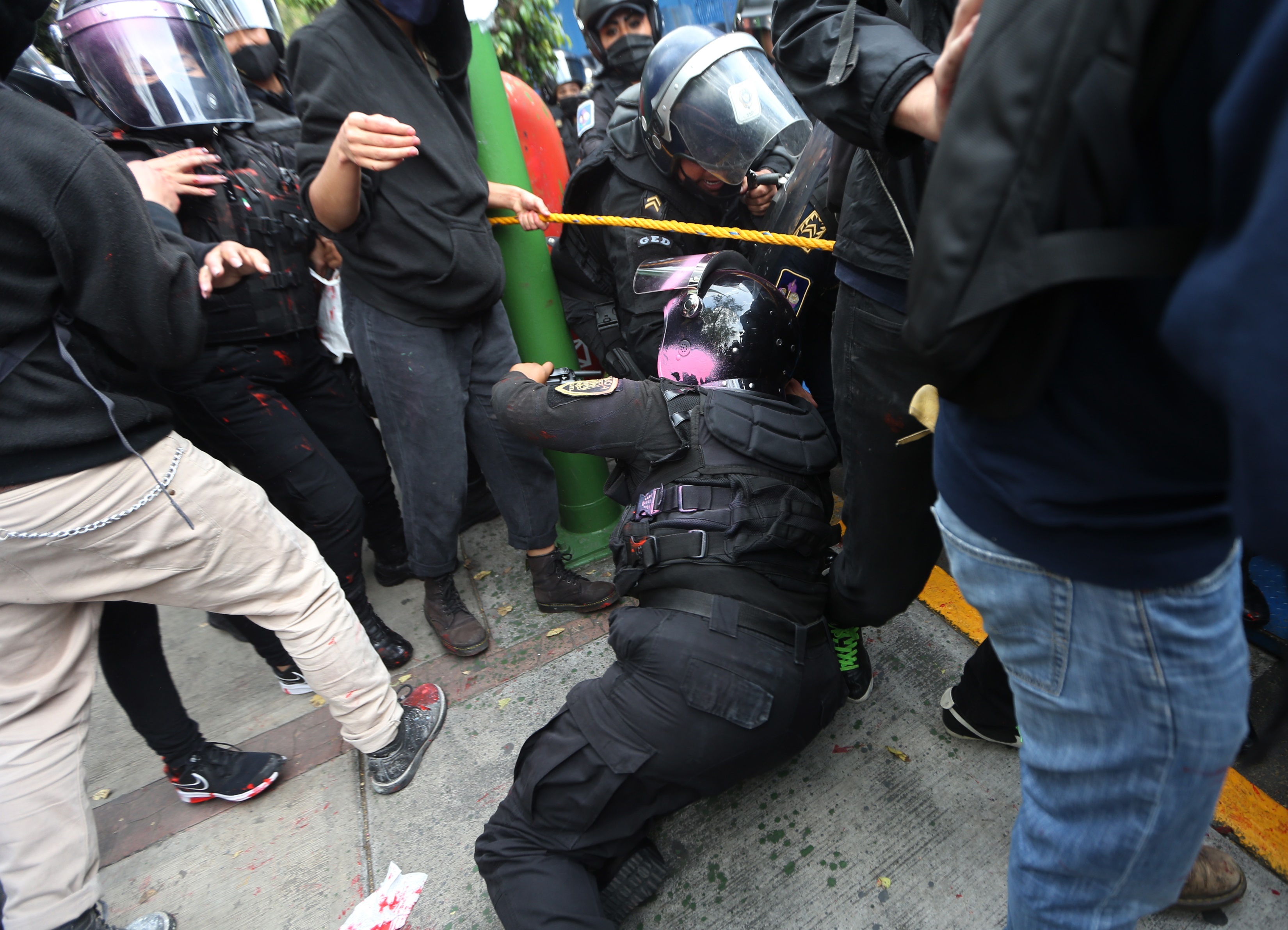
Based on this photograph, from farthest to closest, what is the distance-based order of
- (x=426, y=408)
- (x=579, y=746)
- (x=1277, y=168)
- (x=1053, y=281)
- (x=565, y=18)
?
(x=565, y=18) → (x=426, y=408) → (x=579, y=746) → (x=1053, y=281) → (x=1277, y=168)

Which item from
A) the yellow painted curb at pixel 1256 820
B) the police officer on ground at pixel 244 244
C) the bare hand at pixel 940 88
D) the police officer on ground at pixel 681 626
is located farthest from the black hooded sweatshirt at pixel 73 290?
the yellow painted curb at pixel 1256 820

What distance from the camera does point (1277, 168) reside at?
0.43 metres

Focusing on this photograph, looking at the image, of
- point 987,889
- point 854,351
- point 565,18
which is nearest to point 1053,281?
point 854,351

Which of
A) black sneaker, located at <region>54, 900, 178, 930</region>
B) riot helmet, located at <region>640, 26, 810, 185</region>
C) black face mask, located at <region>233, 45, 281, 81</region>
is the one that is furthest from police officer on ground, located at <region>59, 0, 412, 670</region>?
riot helmet, located at <region>640, 26, 810, 185</region>

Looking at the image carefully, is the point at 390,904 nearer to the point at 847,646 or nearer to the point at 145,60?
the point at 847,646

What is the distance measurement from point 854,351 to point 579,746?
3.49 feet

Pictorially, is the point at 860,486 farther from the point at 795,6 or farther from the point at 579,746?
the point at 795,6

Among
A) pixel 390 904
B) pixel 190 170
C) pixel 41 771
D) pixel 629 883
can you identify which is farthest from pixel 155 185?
pixel 629 883

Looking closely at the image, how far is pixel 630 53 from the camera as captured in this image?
4.37 meters

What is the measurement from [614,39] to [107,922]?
194 inches

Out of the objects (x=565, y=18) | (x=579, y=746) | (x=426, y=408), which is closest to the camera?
(x=579, y=746)

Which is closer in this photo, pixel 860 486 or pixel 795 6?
pixel 795 6

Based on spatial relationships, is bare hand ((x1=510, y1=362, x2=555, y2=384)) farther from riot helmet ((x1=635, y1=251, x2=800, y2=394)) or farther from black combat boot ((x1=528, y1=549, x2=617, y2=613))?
black combat boot ((x1=528, y1=549, x2=617, y2=613))

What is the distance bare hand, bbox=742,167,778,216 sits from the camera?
2656 mm
